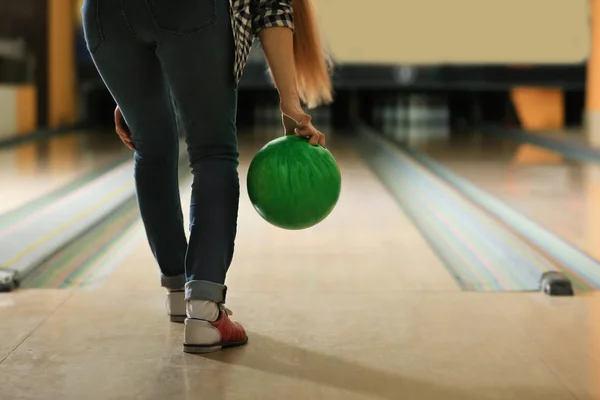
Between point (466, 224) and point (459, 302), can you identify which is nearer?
point (459, 302)

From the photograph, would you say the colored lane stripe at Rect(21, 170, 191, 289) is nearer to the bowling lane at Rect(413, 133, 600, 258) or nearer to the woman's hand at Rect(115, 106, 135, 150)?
the woman's hand at Rect(115, 106, 135, 150)

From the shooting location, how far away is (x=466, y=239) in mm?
3059

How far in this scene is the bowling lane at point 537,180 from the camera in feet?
10.9

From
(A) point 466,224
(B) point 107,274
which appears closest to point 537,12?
(A) point 466,224

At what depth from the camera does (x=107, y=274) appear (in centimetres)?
244

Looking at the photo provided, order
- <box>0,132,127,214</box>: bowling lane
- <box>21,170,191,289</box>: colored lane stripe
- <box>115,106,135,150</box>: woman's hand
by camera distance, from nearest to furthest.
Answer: <box>115,106,135,150</box>: woman's hand, <box>21,170,191,289</box>: colored lane stripe, <box>0,132,127,214</box>: bowling lane

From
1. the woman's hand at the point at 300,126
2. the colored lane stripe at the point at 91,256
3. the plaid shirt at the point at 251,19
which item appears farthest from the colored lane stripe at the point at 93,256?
the plaid shirt at the point at 251,19

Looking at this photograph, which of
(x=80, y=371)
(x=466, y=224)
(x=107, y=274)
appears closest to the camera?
(x=80, y=371)

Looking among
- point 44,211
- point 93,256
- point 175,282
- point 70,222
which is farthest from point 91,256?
point 175,282

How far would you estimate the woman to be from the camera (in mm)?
1553

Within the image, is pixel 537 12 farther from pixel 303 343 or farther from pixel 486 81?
pixel 303 343

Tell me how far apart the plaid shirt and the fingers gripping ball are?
7.4 inches

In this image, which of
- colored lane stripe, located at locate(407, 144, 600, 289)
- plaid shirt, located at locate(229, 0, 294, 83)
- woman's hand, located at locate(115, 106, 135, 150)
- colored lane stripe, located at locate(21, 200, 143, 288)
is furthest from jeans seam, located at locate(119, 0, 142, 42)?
colored lane stripe, located at locate(407, 144, 600, 289)

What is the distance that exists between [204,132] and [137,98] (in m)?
0.17
